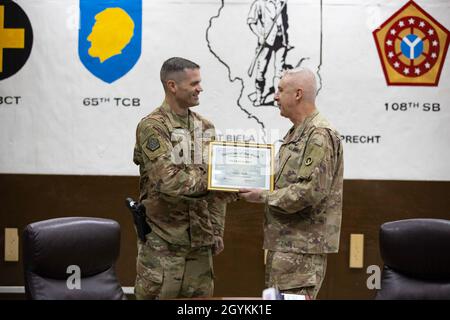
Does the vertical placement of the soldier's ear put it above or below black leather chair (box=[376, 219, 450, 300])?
above

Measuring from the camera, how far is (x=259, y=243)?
5.21 m

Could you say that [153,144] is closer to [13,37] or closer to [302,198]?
[302,198]

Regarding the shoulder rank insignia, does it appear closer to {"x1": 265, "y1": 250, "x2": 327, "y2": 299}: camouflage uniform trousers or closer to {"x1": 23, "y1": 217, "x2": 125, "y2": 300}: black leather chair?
{"x1": 23, "y1": 217, "x2": 125, "y2": 300}: black leather chair

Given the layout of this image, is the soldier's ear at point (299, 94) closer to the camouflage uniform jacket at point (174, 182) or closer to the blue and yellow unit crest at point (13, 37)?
the camouflage uniform jacket at point (174, 182)

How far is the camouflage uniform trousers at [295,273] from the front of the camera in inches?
141

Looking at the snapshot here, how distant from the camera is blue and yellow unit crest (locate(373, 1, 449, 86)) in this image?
16.9 feet

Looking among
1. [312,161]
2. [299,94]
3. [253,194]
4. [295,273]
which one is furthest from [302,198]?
[299,94]

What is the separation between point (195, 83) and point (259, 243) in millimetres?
1718

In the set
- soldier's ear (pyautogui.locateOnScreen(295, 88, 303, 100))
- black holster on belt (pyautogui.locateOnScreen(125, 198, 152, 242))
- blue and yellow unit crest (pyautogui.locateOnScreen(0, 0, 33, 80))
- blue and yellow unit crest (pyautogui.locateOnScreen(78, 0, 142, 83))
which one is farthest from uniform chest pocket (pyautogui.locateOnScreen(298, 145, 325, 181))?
blue and yellow unit crest (pyautogui.locateOnScreen(0, 0, 33, 80))

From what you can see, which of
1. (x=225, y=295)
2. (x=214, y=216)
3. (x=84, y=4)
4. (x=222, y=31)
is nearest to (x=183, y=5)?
(x=222, y=31)

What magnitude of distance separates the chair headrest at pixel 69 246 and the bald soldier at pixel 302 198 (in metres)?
0.84

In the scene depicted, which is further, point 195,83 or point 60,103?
point 60,103

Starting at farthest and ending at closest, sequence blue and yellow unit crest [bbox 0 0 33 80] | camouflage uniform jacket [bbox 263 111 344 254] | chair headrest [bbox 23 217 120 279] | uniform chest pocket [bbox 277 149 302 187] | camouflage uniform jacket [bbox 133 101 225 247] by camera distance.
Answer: blue and yellow unit crest [bbox 0 0 33 80]
camouflage uniform jacket [bbox 133 101 225 247]
uniform chest pocket [bbox 277 149 302 187]
camouflage uniform jacket [bbox 263 111 344 254]
chair headrest [bbox 23 217 120 279]
